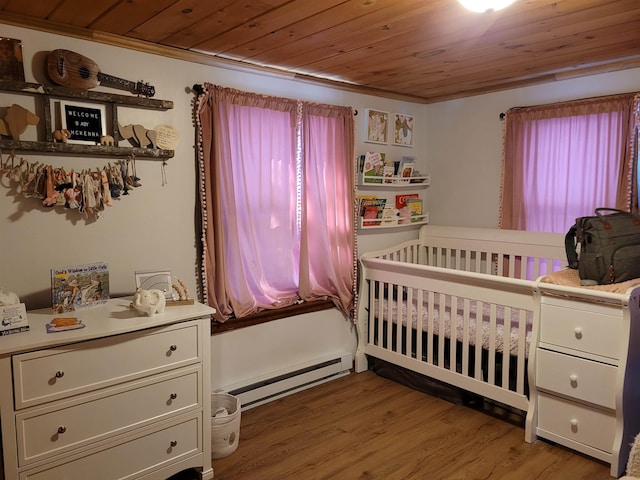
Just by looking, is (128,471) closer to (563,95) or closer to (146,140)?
(146,140)

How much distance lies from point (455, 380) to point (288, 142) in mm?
1775

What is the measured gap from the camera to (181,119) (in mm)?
2555

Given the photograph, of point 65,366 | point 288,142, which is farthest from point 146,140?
point 65,366

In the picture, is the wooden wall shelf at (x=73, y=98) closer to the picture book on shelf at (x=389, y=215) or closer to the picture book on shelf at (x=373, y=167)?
the picture book on shelf at (x=373, y=167)

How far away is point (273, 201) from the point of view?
2.92 metres

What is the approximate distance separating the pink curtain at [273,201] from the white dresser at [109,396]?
1.87 feet

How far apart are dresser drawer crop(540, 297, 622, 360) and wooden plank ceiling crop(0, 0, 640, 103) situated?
1.27 metres

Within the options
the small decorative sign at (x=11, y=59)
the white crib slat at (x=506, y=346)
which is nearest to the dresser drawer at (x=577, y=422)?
the white crib slat at (x=506, y=346)

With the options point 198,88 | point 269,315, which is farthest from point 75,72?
point 269,315

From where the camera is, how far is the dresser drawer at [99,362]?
68.9 inches

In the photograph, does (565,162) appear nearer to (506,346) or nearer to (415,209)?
(415,209)

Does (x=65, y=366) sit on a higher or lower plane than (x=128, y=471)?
higher

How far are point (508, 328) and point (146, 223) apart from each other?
2.03m

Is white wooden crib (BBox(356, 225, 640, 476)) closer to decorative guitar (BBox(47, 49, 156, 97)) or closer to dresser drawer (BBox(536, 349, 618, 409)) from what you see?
dresser drawer (BBox(536, 349, 618, 409))
